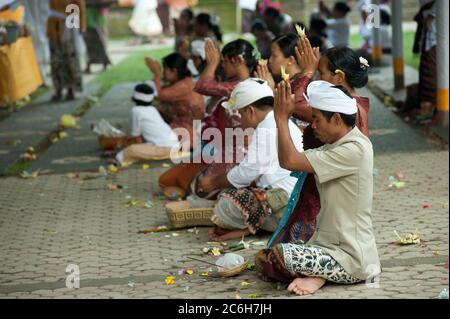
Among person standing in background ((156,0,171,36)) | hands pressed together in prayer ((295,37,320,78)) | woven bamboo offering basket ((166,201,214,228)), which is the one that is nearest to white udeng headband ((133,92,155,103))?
woven bamboo offering basket ((166,201,214,228))

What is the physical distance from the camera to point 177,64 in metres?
10.7

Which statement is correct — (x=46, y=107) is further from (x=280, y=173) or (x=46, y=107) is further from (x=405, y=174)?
(x=280, y=173)

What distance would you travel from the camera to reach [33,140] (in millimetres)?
13062

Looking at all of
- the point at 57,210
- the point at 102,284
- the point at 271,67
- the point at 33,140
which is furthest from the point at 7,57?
the point at 102,284

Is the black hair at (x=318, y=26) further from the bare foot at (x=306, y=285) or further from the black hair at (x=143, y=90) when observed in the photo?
the bare foot at (x=306, y=285)

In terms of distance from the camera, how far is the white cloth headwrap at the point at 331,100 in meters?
5.66

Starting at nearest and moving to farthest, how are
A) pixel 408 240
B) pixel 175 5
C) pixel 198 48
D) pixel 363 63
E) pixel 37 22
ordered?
pixel 363 63 → pixel 408 240 → pixel 198 48 → pixel 37 22 → pixel 175 5

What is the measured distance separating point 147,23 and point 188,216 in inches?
1003

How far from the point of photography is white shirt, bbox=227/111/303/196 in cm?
703

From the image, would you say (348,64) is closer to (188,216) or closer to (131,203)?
(188,216)

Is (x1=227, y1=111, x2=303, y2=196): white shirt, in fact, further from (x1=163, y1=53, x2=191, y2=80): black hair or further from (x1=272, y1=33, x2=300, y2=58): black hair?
(x1=163, y1=53, x2=191, y2=80): black hair

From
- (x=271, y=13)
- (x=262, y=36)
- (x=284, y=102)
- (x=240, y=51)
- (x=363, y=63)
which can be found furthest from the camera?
(x=271, y=13)

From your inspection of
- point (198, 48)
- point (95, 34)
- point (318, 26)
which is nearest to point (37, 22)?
point (95, 34)

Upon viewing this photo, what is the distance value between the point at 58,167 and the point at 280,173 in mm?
4462
